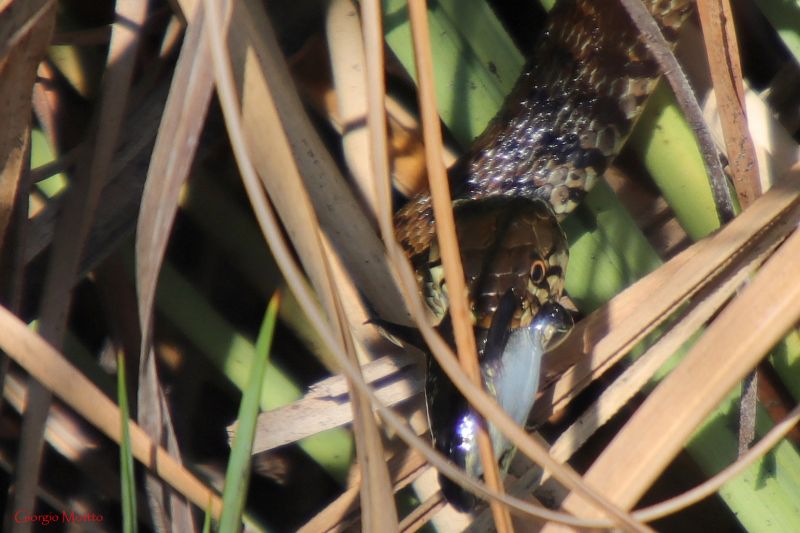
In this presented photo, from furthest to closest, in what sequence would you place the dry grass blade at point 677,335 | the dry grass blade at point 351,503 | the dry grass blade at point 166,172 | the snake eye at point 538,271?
the snake eye at point 538,271
the dry grass blade at point 351,503
the dry grass blade at point 677,335
the dry grass blade at point 166,172

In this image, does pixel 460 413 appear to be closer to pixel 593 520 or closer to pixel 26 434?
pixel 593 520

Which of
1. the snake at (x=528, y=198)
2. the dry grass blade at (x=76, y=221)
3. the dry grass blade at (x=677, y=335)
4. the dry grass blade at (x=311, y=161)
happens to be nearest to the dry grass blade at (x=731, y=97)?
the dry grass blade at (x=677, y=335)

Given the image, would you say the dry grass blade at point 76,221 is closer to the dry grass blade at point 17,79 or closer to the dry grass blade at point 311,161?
the dry grass blade at point 17,79

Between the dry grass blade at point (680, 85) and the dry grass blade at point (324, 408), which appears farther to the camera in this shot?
the dry grass blade at point (324, 408)

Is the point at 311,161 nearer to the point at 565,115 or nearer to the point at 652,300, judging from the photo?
the point at 652,300

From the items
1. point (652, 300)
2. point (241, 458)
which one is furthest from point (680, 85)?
point (241, 458)

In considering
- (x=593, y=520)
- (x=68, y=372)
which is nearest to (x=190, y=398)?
(x=68, y=372)

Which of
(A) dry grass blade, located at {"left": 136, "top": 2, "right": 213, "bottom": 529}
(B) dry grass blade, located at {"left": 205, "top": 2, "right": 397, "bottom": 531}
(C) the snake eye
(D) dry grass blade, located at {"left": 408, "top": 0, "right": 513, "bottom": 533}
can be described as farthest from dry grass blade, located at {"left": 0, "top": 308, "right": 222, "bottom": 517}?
(C) the snake eye
